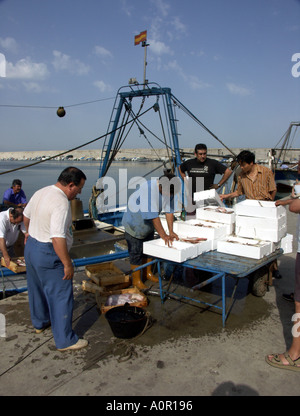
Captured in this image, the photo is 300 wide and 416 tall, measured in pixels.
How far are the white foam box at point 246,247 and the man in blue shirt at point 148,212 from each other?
684mm

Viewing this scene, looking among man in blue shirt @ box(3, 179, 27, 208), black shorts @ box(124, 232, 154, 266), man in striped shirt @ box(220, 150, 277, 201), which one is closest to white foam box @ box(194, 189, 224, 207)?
man in striped shirt @ box(220, 150, 277, 201)

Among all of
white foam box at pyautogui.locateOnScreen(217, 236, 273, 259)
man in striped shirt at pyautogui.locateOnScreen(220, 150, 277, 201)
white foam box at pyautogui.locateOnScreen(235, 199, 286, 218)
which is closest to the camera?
white foam box at pyautogui.locateOnScreen(217, 236, 273, 259)

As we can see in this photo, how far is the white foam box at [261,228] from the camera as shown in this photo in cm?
435

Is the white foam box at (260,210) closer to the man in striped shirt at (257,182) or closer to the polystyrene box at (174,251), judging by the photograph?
the man in striped shirt at (257,182)

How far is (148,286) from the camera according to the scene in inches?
203

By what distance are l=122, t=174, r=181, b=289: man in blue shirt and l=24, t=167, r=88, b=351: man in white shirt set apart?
1.33 meters

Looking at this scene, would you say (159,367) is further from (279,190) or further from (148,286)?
(279,190)

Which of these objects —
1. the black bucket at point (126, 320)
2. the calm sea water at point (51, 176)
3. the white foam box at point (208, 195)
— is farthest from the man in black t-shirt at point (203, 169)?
the calm sea water at point (51, 176)

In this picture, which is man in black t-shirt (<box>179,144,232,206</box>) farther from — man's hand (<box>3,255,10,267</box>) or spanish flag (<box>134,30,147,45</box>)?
spanish flag (<box>134,30,147,45</box>)

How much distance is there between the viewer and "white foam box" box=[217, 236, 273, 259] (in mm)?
4066
